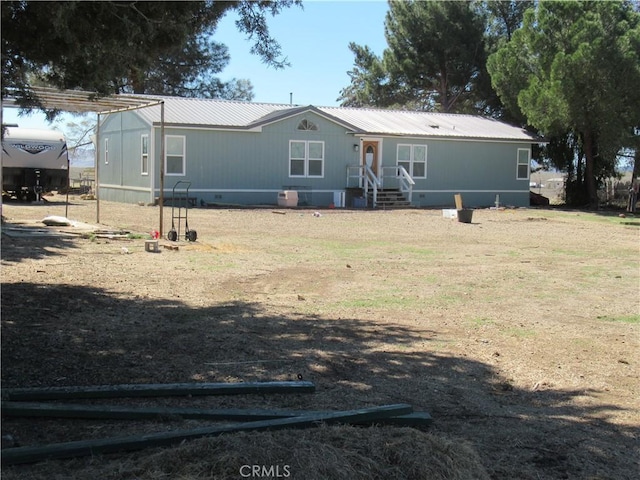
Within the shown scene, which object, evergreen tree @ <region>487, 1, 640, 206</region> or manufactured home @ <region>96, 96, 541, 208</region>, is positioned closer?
manufactured home @ <region>96, 96, 541, 208</region>

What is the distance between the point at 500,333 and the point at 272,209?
1728 centimetres

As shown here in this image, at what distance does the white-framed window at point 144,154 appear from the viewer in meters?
24.4

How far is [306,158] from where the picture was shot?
2648 cm

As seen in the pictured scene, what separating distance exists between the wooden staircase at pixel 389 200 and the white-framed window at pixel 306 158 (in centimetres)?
251

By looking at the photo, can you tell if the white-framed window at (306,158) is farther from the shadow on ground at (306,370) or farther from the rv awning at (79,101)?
the shadow on ground at (306,370)

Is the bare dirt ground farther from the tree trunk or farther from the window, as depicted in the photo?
the tree trunk

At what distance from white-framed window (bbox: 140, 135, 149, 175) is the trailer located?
8.85 ft

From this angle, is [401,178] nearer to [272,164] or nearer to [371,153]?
[371,153]

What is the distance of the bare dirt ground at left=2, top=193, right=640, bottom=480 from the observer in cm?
407

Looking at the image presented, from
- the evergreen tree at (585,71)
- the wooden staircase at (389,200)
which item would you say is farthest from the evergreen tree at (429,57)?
the wooden staircase at (389,200)

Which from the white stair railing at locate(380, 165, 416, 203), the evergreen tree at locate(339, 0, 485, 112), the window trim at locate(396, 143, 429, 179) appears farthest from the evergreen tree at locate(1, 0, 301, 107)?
the evergreen tree at locate(339, 0, 485, 112)

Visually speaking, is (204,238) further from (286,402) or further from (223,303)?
(286,402)

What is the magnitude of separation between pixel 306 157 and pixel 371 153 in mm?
3340

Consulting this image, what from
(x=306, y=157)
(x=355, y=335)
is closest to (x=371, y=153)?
(x=306, y=157)
